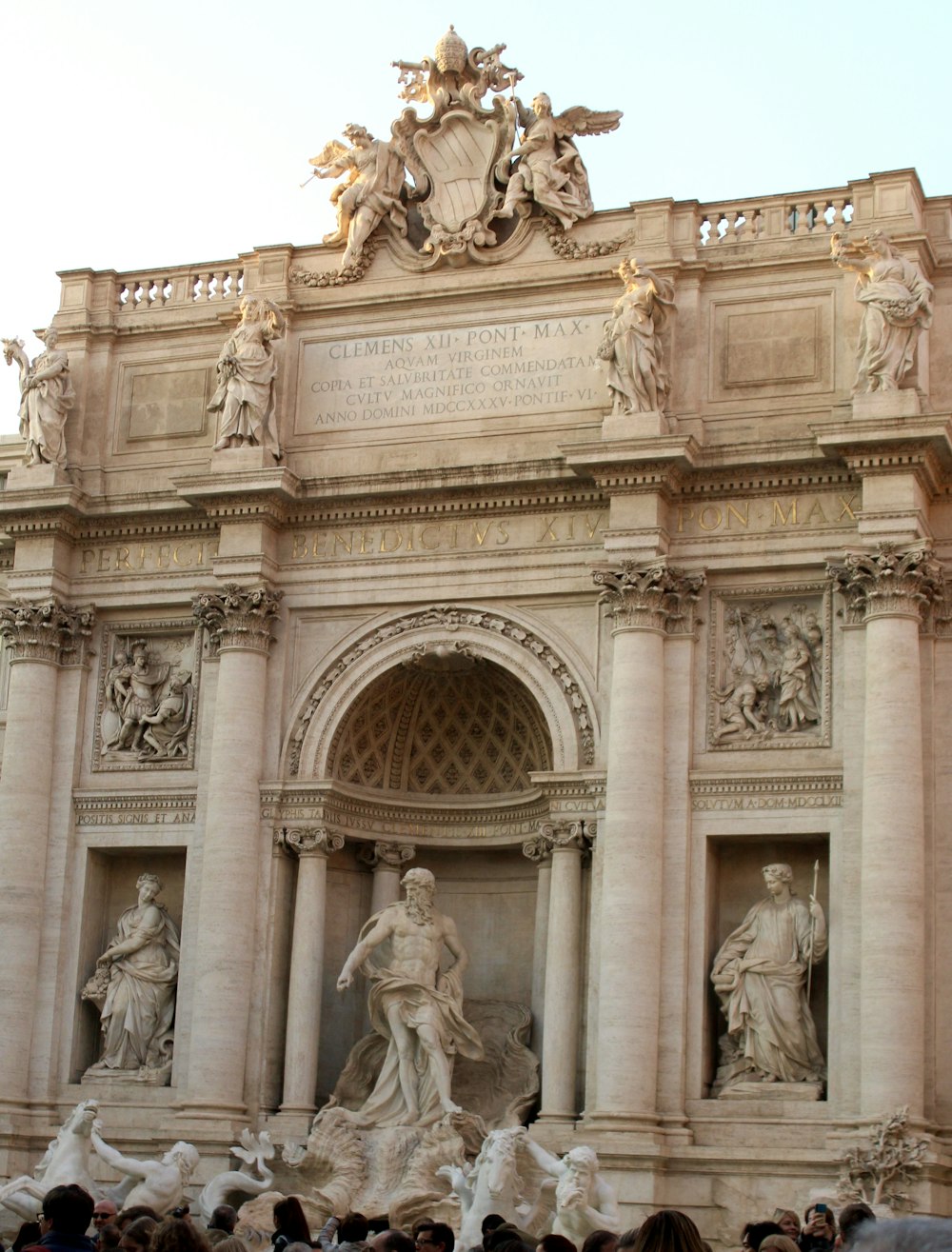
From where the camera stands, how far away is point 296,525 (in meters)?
25.7

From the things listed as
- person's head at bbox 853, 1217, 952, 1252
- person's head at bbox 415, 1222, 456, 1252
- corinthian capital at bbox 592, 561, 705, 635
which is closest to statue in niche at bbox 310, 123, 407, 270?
corinthian capital at bbox 592, 561, 705, 635

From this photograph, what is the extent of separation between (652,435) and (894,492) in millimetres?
2852

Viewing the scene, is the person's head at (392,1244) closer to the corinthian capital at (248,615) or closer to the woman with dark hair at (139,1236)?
the woman with dark hair at (139,1236)

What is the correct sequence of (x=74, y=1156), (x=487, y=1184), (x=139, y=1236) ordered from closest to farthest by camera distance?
(x=139, y=1236) < (x=487, y=1184) < (x=74, y=1156)

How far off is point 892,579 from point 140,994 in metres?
10.5

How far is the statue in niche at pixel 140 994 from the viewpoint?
25.2 metres

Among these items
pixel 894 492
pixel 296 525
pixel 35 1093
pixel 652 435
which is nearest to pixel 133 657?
pixel 296 525

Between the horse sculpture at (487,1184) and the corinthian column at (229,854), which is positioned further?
the corinthian column at (229,854)

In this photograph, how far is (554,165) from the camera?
25.5 meters

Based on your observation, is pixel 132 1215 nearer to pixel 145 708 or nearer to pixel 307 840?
pixel 307 840

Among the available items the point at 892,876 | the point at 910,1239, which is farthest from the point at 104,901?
the point at 910,1239

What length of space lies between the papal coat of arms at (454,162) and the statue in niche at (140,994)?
344 inches

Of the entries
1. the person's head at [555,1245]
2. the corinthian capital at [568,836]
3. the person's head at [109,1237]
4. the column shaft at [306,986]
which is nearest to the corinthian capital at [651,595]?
the corinthian capital at [568,836]

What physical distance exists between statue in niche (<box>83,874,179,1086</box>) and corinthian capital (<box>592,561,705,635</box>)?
7.01m
